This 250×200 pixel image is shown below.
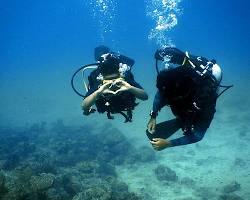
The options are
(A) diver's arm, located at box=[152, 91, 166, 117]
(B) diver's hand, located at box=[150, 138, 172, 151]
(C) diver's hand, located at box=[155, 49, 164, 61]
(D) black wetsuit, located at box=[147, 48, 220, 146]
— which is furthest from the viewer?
(C) diver's hand, located at box=[155, 49, 164, 61]

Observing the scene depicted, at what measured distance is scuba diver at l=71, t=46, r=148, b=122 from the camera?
6.10 metres

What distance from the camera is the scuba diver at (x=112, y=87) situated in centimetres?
610

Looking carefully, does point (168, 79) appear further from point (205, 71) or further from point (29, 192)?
point (29, 192)

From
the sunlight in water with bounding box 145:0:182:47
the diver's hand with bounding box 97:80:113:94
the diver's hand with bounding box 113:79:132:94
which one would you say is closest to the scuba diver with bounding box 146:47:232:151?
the diver's hand with bounding box 113:79:132:94

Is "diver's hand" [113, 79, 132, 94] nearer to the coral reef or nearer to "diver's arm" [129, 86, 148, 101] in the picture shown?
"diver's arm" [129, 86, 148, 101]

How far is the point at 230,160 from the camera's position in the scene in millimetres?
16750

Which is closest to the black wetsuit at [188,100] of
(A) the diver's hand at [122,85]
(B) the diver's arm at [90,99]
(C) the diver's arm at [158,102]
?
(C) the diver's arm at [158,102]

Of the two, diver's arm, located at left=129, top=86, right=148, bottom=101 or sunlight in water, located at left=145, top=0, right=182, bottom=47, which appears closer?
diver's arm, located at left=129, top=86, right=148, bottom=101

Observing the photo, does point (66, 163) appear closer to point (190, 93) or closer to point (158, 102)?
point (158, 102)

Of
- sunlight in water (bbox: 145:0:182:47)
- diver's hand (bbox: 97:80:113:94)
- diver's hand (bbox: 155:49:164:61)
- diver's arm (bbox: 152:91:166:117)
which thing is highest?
sunlight in water (bbox: 145:0:182:47)

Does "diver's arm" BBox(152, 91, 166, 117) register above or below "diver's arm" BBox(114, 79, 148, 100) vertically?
below

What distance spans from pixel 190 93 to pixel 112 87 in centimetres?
149

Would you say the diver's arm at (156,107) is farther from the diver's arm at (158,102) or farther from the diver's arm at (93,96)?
the diver's arm at (93,96)

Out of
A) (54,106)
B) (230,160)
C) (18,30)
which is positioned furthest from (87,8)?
(230,160)
